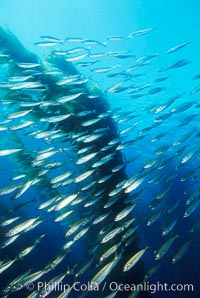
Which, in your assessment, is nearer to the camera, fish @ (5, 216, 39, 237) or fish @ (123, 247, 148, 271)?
fish @ (123, 247, 148, 271)

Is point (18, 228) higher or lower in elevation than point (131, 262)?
higher

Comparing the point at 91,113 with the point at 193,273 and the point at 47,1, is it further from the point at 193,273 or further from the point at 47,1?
the point at 47,1

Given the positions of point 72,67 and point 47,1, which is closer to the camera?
point 72,67

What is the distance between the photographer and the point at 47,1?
25578mm

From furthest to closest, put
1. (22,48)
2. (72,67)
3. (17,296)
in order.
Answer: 1. (17,296)
2. (72,67)
3. (22,48)

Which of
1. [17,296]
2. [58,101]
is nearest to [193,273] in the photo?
[17,296]

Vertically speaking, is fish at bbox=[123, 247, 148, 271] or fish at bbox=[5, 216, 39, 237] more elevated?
fish at bbox=[5, 216, 39, 237]

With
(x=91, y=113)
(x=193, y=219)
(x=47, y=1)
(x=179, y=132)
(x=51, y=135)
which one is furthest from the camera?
(x=179, y=132)

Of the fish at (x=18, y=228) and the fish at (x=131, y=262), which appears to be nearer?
the fish at (x=131, y=262)

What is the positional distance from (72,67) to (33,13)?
19.6 meters

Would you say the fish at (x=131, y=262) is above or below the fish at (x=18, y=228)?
below

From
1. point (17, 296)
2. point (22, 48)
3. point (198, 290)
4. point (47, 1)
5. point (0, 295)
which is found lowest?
point (198, 290)

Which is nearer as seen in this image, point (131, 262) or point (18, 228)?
point (131, 262)

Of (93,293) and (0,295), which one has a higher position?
(0,295)
